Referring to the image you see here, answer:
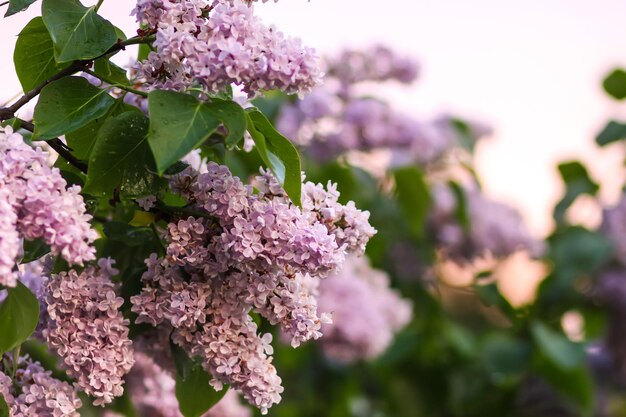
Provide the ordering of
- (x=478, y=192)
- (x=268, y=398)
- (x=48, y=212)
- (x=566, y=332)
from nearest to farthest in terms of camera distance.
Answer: (x=48, y=212) < (x=268, y=398) < (x=566, y=332) < (x=478, y=192)

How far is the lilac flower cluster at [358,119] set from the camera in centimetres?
185

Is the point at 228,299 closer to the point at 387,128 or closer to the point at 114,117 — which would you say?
the point at 114,117

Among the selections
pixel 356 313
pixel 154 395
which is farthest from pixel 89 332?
pixel 356 313

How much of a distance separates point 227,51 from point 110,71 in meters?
0.17

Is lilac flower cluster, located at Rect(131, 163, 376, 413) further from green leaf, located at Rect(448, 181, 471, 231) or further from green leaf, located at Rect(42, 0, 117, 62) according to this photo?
green leaf, located at Rect(448, 181, 471, 231)

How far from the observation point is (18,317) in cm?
63

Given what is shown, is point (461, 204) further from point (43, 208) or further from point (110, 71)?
point (43, 208)

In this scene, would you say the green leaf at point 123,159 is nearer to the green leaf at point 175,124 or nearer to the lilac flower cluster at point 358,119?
the green leaf at point 175,124

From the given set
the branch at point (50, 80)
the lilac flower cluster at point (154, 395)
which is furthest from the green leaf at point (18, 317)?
the lilac flower cluster at point (154, 395)

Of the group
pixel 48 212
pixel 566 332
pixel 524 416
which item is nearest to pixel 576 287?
pixel 566 332

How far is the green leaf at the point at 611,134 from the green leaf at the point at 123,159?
1689 mm

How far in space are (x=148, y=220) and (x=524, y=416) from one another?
→ 1845mm

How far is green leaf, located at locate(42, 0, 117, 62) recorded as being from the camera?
0.63 meters

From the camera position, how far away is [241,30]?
1.95 ft
